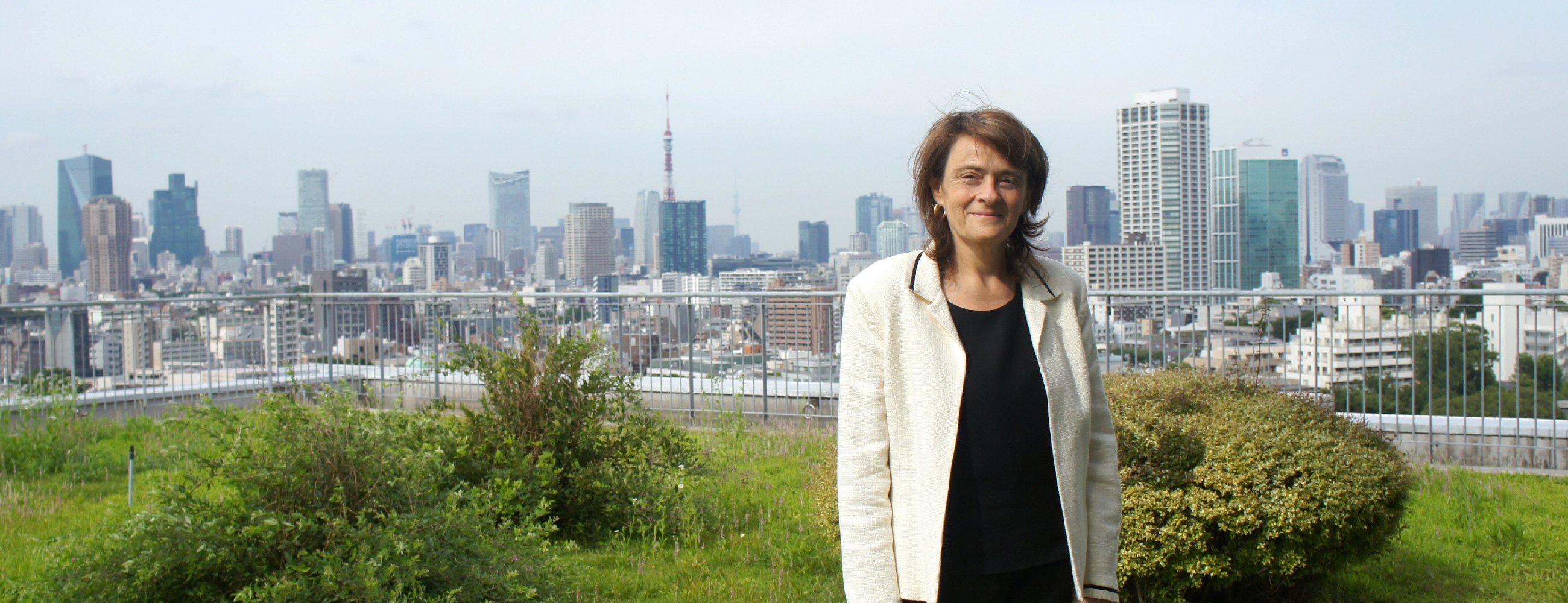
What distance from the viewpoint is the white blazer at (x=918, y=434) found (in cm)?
213

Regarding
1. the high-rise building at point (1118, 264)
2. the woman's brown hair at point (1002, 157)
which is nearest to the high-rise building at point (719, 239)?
the high-rise building at point (1118, 264)

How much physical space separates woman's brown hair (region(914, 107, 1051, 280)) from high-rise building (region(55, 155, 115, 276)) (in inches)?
4331

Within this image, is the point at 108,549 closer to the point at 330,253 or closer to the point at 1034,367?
the point at 1034,367

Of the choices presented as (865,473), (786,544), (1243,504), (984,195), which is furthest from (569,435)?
(984,195)

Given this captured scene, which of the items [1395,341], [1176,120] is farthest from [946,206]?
[1176,120]

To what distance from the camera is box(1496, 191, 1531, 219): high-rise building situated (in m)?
Answer: 67.9

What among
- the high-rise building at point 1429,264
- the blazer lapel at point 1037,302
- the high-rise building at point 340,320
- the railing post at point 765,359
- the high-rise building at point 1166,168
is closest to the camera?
the blazer lapel at point 1037,302

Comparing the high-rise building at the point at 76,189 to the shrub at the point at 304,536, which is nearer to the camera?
the shrub at the point at 304,536

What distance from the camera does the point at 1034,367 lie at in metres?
2.21

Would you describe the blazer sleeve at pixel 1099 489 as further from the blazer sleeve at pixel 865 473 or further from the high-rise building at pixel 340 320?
the high-rise building at pixel 340 320

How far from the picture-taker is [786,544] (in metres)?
5.56

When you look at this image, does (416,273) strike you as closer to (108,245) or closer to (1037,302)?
(108,245)

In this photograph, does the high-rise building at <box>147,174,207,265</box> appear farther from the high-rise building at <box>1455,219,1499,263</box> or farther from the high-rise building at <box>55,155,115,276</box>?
the high-rise building at <box>1455,219,1499,263</box>

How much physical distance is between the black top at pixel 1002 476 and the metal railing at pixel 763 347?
11.5 feet
